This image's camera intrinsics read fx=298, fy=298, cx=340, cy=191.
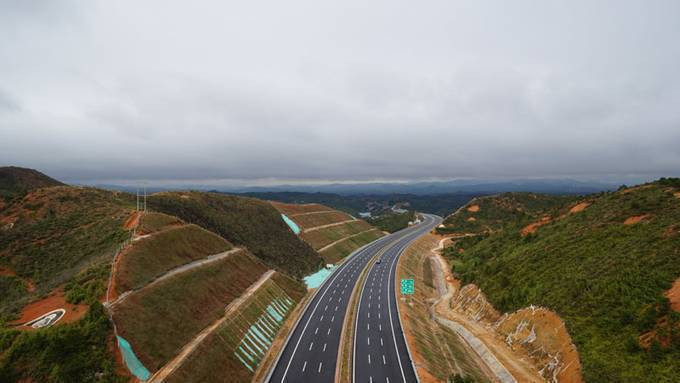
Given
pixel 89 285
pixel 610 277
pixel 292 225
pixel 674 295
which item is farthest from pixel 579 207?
pixel 89 285

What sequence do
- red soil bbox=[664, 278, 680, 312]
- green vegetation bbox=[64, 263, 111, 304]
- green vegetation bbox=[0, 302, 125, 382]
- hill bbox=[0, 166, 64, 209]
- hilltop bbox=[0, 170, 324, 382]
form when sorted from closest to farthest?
green vegetation bbox=[0, 302, 125, 382] < hilltop bbox=[0, 170, 324, 382] < red soil bbox=[664, 278, 680, 312] < green vegetation bbox=[64, 263, 111, 304] < hill bbox=[0, 166, 64, 209]

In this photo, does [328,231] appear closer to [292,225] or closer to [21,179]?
[292,225]

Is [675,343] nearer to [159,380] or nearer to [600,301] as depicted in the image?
[600,301]

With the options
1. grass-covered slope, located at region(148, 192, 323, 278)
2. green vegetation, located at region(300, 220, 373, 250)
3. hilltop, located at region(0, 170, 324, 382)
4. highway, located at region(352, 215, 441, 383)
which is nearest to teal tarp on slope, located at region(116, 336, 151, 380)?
hilltop, located at region(0, 170, 324, 382)

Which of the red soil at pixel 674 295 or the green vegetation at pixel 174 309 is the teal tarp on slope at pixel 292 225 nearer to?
the green vegetation at pixel 174 309

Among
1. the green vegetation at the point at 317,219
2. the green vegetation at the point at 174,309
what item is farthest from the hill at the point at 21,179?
the green vegetation at the point at 174,309

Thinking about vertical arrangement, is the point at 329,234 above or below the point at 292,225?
below

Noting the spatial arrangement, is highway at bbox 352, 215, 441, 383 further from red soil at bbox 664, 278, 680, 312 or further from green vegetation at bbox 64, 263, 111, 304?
green vegetation at bbox 64, 263, 111, 304
